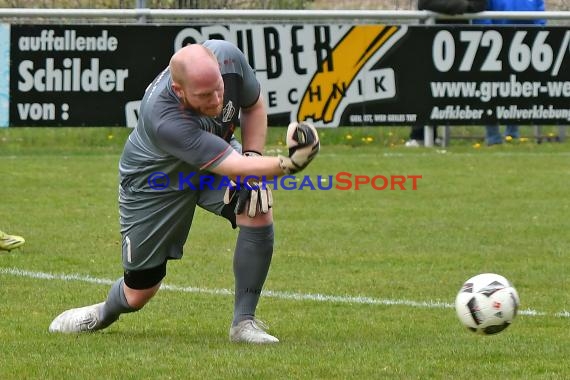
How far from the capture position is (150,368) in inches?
228

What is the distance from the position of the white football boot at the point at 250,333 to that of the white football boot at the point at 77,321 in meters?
0.77

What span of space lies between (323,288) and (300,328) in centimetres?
130

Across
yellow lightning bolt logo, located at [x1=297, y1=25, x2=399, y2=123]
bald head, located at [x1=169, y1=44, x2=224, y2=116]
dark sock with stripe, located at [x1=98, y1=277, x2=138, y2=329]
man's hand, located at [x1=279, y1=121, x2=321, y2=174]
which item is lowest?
dark sock with stripe, located at [x1=98, y1=277, x2=138, y2=329]

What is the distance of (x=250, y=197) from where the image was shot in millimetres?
6426

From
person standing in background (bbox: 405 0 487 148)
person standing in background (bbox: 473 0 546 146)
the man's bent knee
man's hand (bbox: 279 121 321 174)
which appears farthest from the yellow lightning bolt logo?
man's hand (bbox: 279 121 321 174)

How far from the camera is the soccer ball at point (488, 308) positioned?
6301 mm

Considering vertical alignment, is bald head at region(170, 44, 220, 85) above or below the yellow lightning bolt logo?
above

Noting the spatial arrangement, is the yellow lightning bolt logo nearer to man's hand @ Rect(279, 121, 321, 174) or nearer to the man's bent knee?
the man's bent knee

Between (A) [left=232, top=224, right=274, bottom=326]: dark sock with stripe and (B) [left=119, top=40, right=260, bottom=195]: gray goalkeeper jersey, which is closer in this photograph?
(B) [left=119, top=40, right=260, bottom=195]: gray goalkeeper jersey

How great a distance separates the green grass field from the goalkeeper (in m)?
0.20

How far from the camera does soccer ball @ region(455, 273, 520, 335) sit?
6.30 meters

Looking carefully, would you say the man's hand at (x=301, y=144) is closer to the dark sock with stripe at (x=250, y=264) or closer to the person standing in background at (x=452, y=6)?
the dark sock with stripe at (x=250, y=264)

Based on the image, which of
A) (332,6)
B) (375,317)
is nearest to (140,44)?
(332,6)

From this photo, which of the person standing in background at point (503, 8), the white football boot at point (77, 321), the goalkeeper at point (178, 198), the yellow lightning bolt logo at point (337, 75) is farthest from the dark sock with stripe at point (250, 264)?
the person standing in background at point (503, 8)
